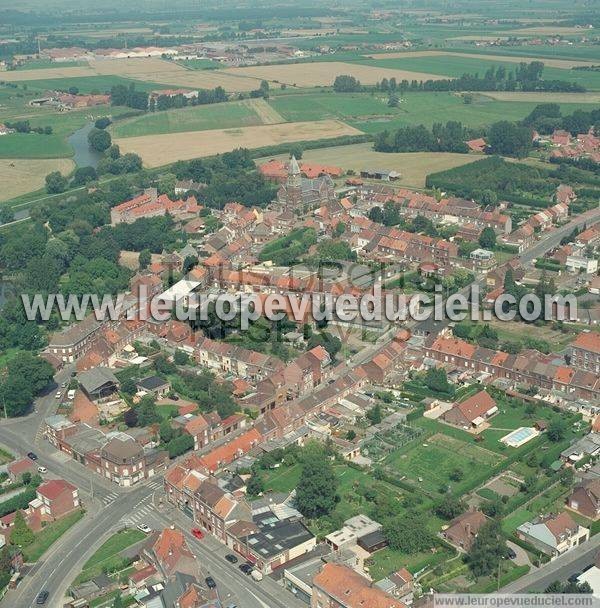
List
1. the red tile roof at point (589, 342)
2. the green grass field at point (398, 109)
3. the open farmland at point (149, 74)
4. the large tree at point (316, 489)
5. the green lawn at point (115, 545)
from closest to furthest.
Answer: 1. the green lawn at point (115, 545)
2. the large tree at point (316, 489)
3. the red tile roof at point (589, 342)
4. the green grass field at point (398, 109)
5. the open farmland at point (149, 74)

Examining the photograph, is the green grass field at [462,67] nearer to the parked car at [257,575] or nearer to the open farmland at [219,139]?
the open farmland at [219,139]

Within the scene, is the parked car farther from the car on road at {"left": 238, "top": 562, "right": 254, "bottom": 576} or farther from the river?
the river

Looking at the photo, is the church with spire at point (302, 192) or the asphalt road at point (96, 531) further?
the church with spire at point (302, 192)

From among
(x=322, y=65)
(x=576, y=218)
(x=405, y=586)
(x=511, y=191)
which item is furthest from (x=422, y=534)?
(x=322, y=65)

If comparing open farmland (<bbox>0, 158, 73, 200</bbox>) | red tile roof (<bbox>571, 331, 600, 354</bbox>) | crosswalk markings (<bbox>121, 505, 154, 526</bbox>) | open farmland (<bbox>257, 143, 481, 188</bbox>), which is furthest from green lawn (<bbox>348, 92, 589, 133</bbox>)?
crosswalk markings (<bbox>121, 505, 154, 526</bbox>)

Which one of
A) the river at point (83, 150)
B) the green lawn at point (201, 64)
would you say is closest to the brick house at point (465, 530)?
the river at point (83, 150)

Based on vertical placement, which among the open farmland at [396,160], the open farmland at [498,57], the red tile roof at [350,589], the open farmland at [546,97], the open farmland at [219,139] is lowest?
the red tile roof at [350,589]
